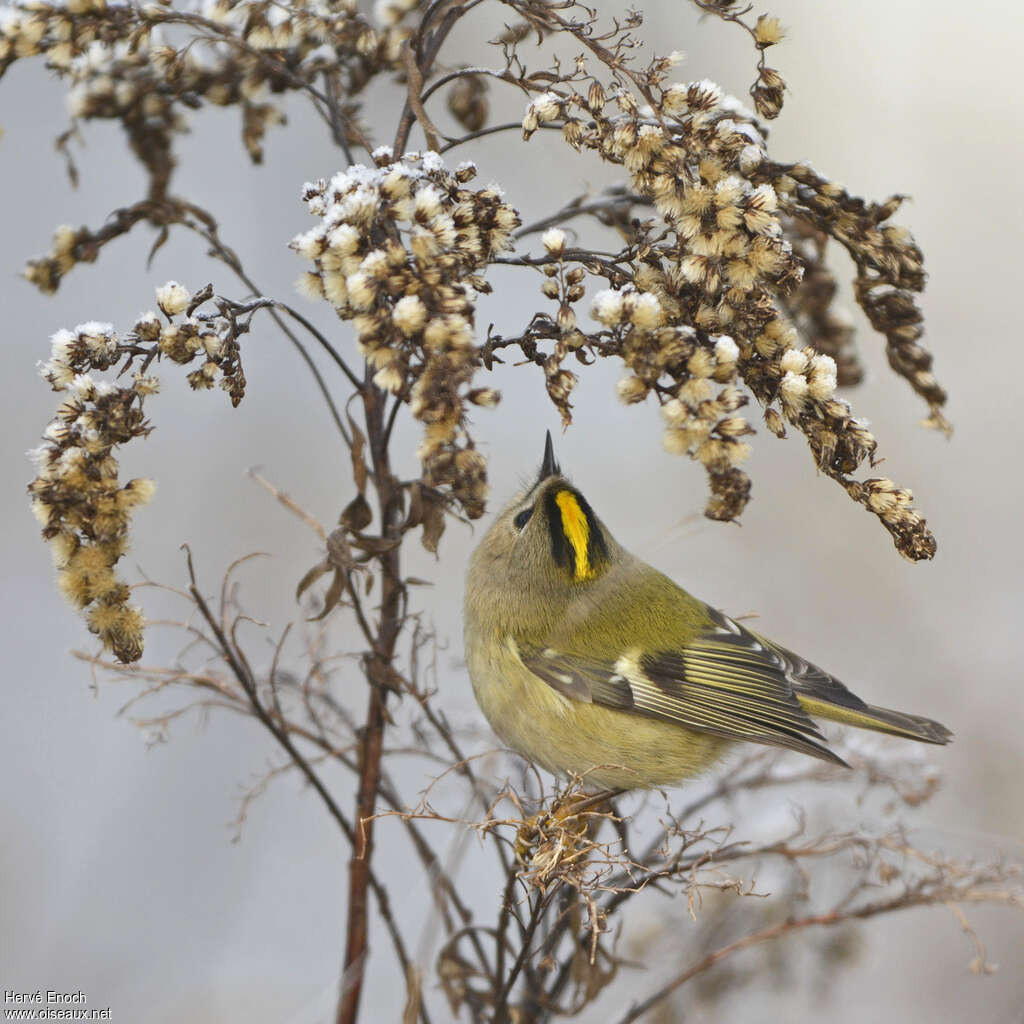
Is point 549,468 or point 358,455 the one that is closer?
point 358,455

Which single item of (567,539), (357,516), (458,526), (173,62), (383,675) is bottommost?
(383,675)

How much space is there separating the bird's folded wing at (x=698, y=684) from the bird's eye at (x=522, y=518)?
17cm

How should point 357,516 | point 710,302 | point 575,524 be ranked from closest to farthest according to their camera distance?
point 710,302 → point 357,516 → point 575,524

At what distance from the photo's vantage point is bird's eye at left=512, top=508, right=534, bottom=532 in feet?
4.96

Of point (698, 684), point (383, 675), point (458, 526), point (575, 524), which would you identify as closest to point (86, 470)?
point (383, 675)

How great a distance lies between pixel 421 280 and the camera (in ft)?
2.71

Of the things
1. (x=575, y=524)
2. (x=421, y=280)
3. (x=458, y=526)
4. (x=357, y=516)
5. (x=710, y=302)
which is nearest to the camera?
(x=421, y=280)

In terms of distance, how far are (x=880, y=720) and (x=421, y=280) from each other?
0.94 meters

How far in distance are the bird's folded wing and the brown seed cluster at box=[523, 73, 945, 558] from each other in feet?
1.77

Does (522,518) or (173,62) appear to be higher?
(173,62)

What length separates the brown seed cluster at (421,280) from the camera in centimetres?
80

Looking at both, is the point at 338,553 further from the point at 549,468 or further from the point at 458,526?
the point at 458,526

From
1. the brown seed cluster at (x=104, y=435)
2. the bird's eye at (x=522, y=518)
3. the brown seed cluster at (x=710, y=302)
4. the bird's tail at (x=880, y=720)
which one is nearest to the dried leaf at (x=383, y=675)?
the brown seed cluster at (x=104, y=435)

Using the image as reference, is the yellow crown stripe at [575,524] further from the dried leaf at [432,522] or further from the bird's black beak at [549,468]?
the dried leaf at [432,522]
